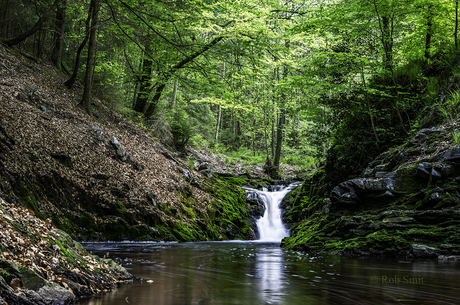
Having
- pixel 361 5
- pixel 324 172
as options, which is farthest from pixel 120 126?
pixel 361 5

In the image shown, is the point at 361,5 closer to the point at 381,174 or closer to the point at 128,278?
the point at 381,174

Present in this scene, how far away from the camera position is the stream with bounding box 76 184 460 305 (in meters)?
3.57

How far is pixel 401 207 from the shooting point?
25.6ft

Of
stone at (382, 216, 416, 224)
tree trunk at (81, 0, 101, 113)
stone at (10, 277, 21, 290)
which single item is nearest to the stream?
stone at (10, 277, 21, 290)

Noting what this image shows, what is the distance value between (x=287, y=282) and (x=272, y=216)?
11.9 m

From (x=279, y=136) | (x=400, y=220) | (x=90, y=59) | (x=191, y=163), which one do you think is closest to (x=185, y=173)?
(x=191, y=163)

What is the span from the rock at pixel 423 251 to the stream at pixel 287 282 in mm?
430

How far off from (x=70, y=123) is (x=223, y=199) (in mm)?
7531

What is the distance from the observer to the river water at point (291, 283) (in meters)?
3.57

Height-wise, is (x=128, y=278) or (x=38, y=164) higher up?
(x=38, y=164)

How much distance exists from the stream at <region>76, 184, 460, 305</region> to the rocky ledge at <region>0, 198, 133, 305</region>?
9.5 inches

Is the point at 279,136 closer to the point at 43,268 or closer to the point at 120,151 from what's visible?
the point at 120,151

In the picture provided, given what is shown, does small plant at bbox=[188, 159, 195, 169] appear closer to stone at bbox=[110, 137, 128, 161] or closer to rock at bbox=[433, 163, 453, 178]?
stone at bbox=[110, 137, 128, 161]

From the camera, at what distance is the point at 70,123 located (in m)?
11.9
